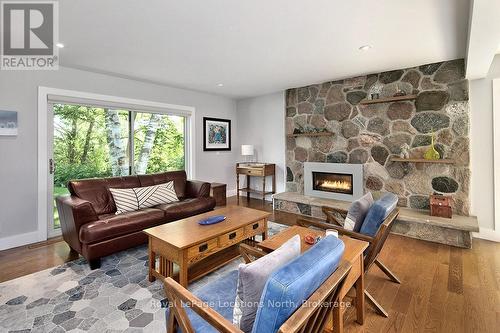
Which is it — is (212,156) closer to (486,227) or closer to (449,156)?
(449,156)

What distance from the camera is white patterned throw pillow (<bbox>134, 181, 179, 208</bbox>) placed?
346 centimetres

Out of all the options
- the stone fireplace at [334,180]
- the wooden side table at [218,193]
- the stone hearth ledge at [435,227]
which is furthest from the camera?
the wooden side table at [218,193]

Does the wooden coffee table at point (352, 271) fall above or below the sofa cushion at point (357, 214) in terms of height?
below

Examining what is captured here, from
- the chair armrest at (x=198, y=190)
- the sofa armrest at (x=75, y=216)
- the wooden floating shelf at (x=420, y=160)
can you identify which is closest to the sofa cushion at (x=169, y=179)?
the chair armrest at (x=198, y=190)

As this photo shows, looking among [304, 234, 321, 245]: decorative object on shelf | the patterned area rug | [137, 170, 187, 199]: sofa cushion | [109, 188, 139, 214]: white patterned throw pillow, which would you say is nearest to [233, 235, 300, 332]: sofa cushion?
[304, 234, 321, 245]: decorative object on shelf

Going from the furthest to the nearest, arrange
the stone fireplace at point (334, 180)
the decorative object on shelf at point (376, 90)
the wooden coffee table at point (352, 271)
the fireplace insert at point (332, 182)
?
the fireplace insert at point (332, 182), the stone fireplace at point (334, 180), the decorative object on shelf at point (376, 90), the wooden coffee table at point (352, 271)

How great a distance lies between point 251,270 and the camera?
1062 millimetres

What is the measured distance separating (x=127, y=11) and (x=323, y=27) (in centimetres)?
185

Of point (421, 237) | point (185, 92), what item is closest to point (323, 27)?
point (421, 237)

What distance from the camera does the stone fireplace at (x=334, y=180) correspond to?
4293 mm

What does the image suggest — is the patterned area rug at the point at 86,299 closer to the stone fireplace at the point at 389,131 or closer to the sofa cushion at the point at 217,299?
the sofa cushion at the point at 217,299

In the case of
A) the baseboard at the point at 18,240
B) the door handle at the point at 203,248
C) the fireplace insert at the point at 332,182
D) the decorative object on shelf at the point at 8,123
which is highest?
the decorative object on shelf at the point at 8,123

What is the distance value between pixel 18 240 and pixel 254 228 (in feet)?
10.5

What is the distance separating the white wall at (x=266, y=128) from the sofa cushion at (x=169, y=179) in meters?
2.22
